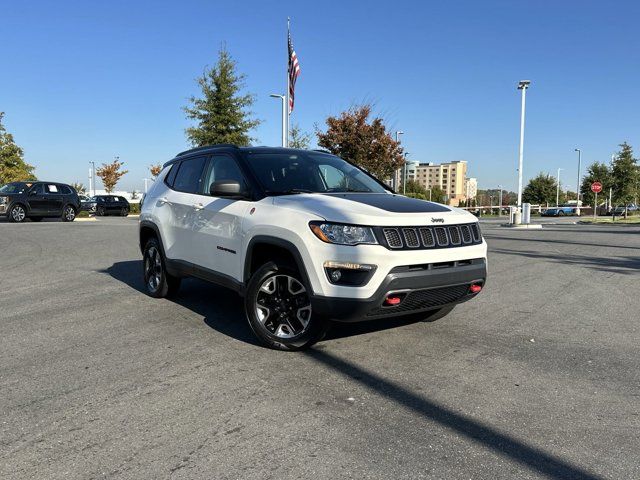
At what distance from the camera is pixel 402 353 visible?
4.44 meters

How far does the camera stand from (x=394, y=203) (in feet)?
15.0

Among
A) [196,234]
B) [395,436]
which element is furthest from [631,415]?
[196,234]

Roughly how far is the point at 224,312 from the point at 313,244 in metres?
2.29

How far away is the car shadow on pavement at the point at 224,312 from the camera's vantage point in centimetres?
505

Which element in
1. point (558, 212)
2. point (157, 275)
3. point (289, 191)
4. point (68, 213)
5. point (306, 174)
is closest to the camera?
point (289, 191)

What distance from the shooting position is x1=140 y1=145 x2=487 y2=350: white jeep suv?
392cm

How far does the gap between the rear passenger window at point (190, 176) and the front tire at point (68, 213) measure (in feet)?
66.7

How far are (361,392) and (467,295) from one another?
5.10 feet

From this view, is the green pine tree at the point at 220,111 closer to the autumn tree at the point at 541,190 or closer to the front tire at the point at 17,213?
the front tire at the point at 17,213

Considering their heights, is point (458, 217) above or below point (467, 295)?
above

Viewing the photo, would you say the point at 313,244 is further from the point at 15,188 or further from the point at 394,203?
the point at 15,188

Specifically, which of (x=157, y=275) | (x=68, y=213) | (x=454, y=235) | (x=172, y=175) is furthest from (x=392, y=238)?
(x=68, y=213)

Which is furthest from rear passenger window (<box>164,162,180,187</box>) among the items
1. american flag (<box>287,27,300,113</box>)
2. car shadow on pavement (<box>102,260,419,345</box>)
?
american flag (<box>287,27,300,113</box>)

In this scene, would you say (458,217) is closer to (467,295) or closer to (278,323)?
(467,295)
